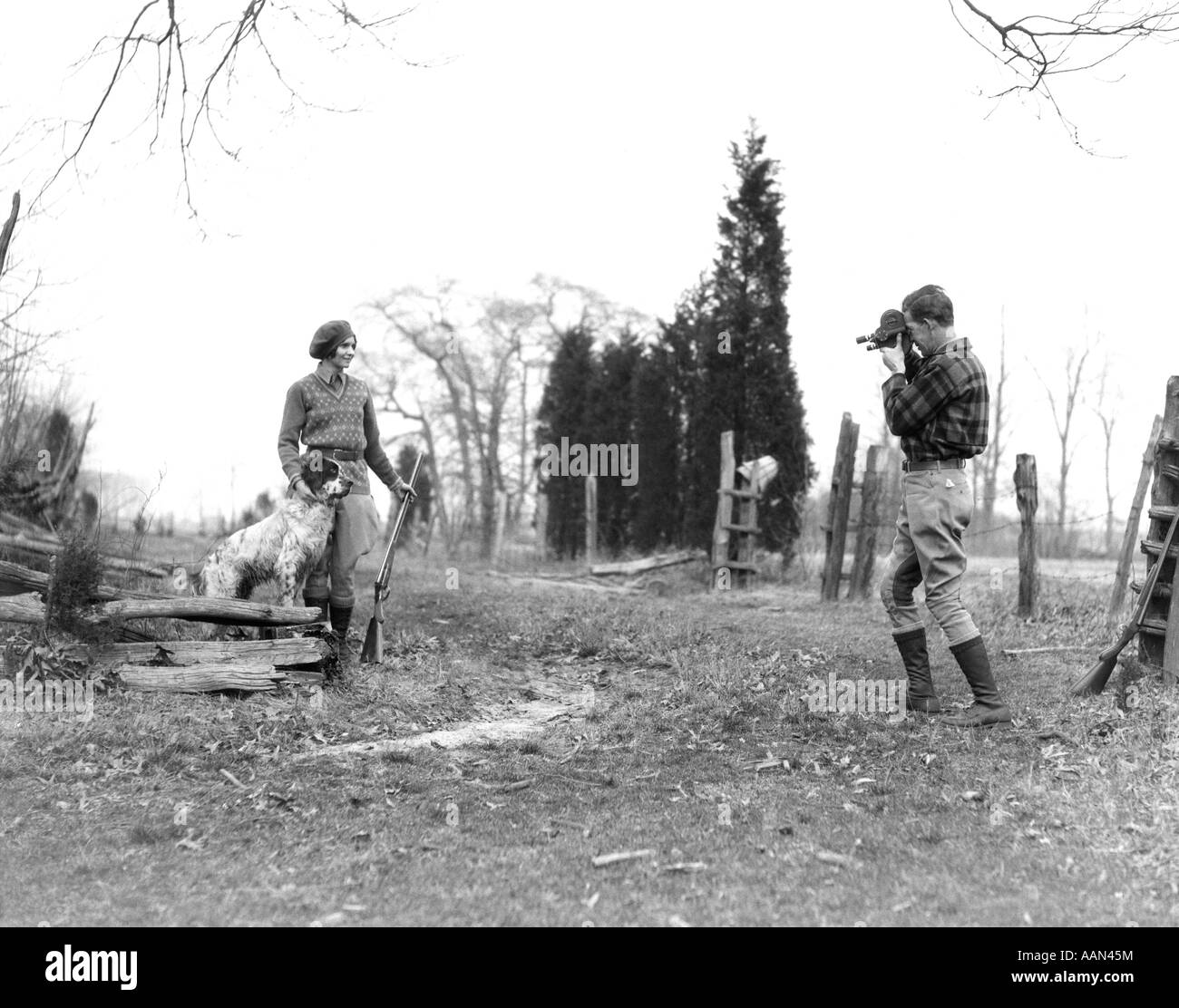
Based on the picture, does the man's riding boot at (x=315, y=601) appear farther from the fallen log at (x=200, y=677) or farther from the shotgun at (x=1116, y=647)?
the shotgun at (x=1116, y=647)

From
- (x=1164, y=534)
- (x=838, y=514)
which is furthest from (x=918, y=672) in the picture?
(x=838, y=514)

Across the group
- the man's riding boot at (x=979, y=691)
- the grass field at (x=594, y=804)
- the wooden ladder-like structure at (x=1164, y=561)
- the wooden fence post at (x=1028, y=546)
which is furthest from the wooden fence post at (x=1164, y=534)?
the wooden fence post at (x=1028, y=546)

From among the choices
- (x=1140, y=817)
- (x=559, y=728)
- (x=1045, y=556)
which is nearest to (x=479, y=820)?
(x=559, y=728)

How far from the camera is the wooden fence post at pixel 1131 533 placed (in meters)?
9.34

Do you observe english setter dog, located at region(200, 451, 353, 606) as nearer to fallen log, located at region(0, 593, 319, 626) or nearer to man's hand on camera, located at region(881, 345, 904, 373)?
fallen log, located at region(0, 593, 319, 626)

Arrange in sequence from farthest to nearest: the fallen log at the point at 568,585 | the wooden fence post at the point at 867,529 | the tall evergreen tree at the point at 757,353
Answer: the tall evergreen tree at the point at 757,353, the fallen log at the point at 568,585, the wooden fence post at the point at 867,529

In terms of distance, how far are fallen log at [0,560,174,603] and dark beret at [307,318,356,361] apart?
185 cm

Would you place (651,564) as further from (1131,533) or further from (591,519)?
(1131,533)

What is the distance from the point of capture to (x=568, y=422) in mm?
26750

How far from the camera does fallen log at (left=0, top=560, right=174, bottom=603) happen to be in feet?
21.3

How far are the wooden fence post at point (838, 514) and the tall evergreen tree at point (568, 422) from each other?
1270 centimetres

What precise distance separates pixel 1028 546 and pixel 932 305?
17.4 feet
